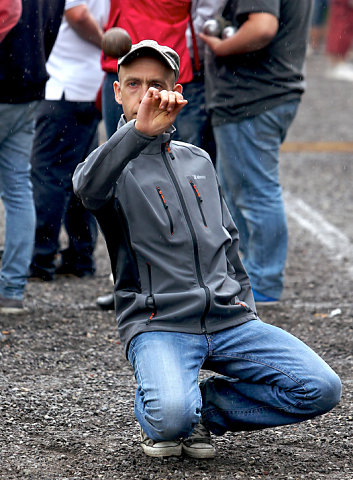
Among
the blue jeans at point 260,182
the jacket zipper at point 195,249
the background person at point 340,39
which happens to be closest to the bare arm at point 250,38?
the blue jeans at point 260,182

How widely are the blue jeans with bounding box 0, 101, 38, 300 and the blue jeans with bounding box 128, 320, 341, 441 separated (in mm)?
1845

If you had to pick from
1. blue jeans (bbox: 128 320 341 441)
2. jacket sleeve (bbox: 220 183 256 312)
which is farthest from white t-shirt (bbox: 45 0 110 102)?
→ blue jeans (bbox: 128 320 341 441)

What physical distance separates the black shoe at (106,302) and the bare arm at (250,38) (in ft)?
4.72

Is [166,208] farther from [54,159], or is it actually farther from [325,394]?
[54,159]

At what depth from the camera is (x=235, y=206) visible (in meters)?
5.34

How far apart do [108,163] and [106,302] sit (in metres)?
2.18

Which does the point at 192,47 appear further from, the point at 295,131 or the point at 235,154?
the point at 295,131

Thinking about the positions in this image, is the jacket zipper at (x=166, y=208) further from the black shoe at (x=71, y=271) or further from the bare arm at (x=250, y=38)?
the black shoe at (x=71, y=271)

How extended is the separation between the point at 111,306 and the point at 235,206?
2.98 feet

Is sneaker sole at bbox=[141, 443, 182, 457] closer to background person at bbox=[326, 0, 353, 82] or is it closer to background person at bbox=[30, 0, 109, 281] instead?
background person at bbox=[30, 0, 109, 281]

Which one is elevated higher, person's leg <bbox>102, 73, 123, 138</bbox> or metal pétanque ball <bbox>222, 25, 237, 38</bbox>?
metal pétanque ball <bbox>222, 25, 237, 38</bbox>

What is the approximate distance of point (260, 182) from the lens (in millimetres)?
5133

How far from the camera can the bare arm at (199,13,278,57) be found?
4824 millimetres

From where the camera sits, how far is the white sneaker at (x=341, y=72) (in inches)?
725
